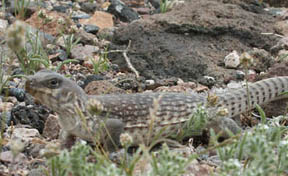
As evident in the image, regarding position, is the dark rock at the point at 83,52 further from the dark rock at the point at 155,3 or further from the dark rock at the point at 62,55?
the dark rock at the point at 155,3

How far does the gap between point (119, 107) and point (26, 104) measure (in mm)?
1603

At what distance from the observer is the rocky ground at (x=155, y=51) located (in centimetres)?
630

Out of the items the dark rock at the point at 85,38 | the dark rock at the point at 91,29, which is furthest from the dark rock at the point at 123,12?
the dark rock at the point at 85,38

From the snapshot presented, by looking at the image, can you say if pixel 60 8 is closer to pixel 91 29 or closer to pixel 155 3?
pixel 91 29

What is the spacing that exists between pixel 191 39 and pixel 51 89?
4.50m

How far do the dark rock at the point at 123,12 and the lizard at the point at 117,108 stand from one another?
5.27 meters

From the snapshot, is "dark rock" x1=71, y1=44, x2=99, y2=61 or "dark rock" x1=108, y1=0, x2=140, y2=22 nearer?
"dark rock" x1=71, y1=44, x2=99, y2=61

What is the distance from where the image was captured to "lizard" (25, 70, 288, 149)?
169 inches

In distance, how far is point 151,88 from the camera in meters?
6.97

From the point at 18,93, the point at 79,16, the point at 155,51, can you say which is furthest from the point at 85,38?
the point at 18,93

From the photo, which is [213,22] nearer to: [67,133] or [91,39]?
[91,39]

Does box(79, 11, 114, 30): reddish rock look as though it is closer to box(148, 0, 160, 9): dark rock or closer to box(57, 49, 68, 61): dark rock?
box(57, 49, 68, 61): dark rock

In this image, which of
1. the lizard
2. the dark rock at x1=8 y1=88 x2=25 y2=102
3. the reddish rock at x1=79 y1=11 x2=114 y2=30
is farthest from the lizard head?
the reddish rock at x1=79 y1=11 x2=114 y2=30

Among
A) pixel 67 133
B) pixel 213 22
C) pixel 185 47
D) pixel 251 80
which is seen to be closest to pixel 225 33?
pixel 213 22
